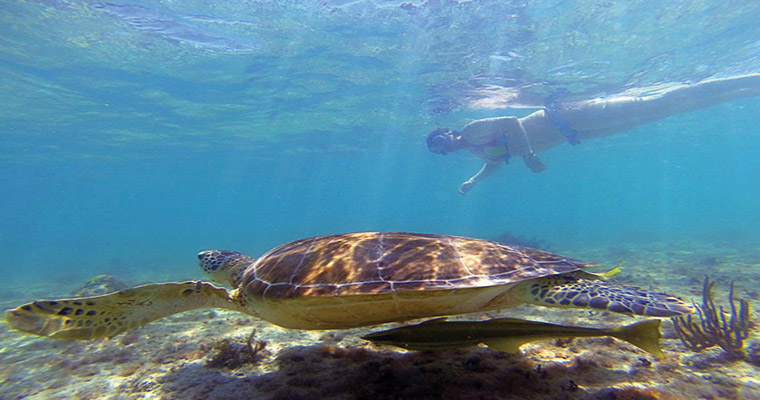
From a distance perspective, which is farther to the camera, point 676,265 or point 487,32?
point 487,32

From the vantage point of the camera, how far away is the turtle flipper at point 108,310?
9.08 ft

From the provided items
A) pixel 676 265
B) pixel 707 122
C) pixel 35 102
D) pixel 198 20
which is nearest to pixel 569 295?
pixel 676 265

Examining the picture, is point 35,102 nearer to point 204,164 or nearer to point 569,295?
point 204,164

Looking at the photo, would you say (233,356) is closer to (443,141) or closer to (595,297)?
(595,297)

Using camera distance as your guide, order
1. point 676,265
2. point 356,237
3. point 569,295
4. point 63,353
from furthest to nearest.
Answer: point 676,265, point 63,353, point 356,237, point 569,295

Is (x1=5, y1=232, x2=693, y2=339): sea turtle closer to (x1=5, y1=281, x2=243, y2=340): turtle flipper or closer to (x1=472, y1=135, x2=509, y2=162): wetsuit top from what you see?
(x1=5, y1=281, x2=243, y2=340): turtle flipper

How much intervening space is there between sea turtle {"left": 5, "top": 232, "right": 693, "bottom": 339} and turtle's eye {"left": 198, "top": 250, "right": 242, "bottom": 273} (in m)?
1.26

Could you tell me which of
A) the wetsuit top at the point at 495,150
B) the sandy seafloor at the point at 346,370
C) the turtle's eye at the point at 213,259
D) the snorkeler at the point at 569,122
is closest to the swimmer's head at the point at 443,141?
the snorkeler at the point at 569,122

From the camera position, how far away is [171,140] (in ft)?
92.5

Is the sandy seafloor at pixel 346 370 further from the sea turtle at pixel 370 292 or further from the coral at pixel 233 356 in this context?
the sea turtle at pixel 370 292

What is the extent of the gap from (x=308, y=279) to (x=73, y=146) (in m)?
36.3

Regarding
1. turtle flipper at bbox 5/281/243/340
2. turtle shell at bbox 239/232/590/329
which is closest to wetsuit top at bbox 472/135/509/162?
turtle shell at bbox 239/232/590/329

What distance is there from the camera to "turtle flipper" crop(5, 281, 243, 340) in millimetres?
2768

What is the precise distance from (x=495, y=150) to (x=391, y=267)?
458 inches
